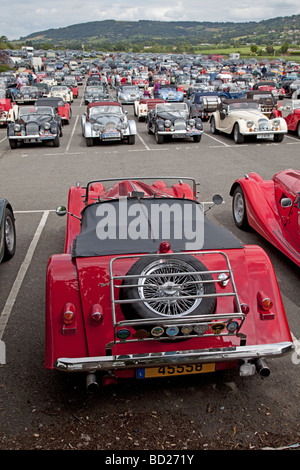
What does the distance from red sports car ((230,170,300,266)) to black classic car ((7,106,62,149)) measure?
10.1 meters

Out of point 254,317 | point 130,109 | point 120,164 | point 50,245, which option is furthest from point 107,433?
point 130,109

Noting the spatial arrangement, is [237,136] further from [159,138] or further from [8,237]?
[8,237]

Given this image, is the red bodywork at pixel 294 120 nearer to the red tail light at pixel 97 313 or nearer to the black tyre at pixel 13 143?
the black tyre at pixel 13 143

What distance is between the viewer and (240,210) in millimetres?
7621

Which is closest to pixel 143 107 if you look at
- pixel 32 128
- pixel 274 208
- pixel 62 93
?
pixel 32 128

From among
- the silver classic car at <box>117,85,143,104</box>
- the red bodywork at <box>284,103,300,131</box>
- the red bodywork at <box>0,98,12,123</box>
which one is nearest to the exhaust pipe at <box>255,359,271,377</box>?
the red bodywork at <box>284,103,300,131</box>

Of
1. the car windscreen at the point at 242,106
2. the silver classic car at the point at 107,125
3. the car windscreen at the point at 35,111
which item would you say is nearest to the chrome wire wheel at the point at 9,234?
the silver classic car at the point at 107,125

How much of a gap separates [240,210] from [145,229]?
3686mm

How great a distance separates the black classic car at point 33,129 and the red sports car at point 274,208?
1005 cm

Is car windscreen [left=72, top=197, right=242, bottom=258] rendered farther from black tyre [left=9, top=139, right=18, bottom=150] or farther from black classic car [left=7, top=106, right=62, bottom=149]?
black tyre [left=9, top=139, right=18, bottom=150]

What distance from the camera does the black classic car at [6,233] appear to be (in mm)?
5979

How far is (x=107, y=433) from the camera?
3312 millimetres

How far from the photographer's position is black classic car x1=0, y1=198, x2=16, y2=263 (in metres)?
5.98
